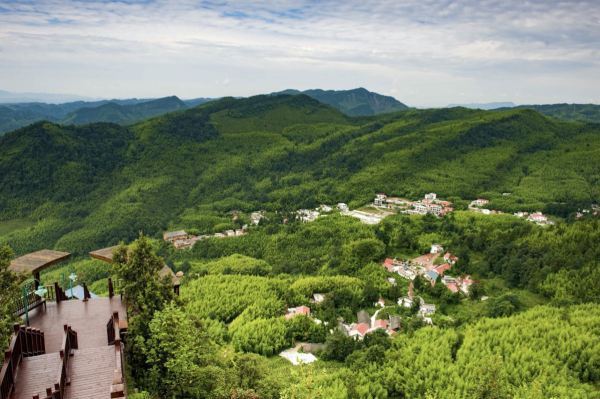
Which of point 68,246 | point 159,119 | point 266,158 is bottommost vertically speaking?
point 68,246

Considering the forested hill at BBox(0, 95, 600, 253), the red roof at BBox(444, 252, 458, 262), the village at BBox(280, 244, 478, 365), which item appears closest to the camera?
the village at BBox(280, 244, 478, 365)

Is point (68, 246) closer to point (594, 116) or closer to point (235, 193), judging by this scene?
point (235, 193)

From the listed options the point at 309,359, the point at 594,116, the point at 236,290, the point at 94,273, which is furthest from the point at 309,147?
the point at 594,116

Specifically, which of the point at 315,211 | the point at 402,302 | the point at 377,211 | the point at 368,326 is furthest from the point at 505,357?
the point at 315,211

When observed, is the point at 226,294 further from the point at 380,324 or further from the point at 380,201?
the point at 380,201

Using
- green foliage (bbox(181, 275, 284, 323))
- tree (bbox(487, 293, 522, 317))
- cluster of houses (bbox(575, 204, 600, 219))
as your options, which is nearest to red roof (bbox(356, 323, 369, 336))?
green foliage (bbox(181, 275, 284, 323))

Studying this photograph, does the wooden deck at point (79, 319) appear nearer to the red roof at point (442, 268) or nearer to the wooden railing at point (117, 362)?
the wooden railing at point (117, 362)

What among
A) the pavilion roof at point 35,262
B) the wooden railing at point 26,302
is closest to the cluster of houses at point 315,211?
the pavilion roof at point 35,262

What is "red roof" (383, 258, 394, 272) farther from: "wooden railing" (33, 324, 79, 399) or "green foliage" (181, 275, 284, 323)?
"wooden railing" (33, 324, 79, 399)
